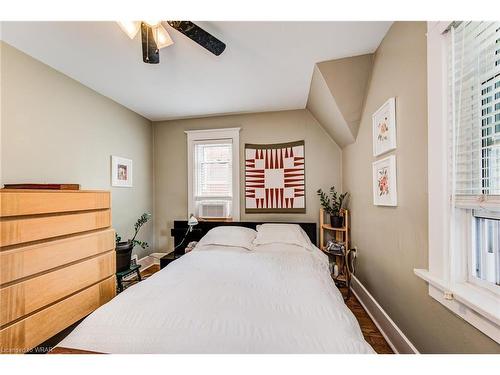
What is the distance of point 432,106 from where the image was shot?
3.40ft

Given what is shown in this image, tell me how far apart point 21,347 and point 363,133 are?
117 inches

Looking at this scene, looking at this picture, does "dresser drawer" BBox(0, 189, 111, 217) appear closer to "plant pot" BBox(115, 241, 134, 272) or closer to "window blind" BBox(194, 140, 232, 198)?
"plant pot" BBox(115, 241, 134, 272)

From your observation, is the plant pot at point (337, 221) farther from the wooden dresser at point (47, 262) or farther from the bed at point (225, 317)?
the wooden dresser at point (47, 262)

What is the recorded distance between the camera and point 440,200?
1006 mm

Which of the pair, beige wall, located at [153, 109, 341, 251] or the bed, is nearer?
the bed

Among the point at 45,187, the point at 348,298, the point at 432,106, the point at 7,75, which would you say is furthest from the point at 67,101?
the point at 348,298

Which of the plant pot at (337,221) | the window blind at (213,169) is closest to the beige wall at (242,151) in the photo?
the window blind at (213,169)

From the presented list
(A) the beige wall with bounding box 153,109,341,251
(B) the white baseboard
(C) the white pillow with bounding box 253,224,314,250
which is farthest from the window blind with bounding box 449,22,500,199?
(A) the beige wall with bounding box 153,109,341,251

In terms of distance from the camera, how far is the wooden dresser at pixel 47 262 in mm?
1113

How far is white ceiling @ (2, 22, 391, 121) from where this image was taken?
4.75ft

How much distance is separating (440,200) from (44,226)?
232cm

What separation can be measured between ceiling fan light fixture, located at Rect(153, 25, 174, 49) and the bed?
1700 mm

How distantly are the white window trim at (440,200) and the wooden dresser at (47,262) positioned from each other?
7.42ft
